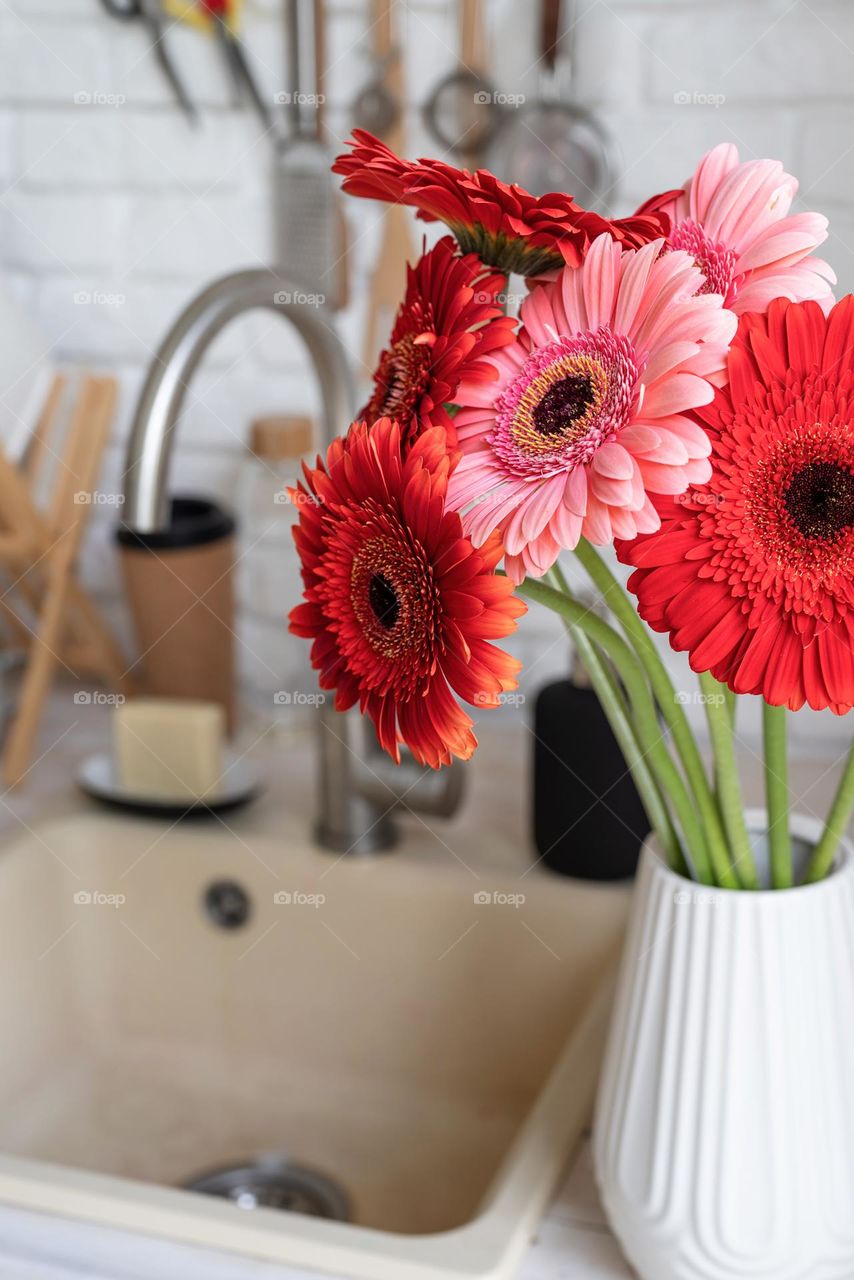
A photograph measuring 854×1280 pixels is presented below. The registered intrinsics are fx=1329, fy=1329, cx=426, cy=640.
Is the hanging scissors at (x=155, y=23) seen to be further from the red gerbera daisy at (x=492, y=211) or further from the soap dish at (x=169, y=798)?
the red gerbera daisy at (x=492, y=211)

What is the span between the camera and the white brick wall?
0.96m

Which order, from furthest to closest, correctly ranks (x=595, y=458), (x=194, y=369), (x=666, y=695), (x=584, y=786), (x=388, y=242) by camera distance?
(x=388, y=242) → (x=584, y=786) → (x=194, y=369) → (x=666, y=695) → (x=595, y=458)

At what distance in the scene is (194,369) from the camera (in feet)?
2.43

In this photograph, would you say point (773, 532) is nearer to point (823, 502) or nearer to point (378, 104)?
point (823, 502)

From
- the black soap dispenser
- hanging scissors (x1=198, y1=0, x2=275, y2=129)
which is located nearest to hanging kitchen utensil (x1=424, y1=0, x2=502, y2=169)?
hanging scissors (x1=198, y1=0, x2=275, y2=129)

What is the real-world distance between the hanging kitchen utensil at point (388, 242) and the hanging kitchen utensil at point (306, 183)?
1.4 inches

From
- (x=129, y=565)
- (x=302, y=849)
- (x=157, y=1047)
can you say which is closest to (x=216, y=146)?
(x=129, y=565)

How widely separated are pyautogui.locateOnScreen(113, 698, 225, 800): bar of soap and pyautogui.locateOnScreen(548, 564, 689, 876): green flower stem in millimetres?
495

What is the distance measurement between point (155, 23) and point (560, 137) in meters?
0.37

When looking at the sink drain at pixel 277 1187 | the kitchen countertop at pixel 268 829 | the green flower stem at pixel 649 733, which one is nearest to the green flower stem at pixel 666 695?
the green flower stem at pixel 649 733

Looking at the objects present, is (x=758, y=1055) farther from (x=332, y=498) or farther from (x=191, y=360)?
(x=191, y=360)

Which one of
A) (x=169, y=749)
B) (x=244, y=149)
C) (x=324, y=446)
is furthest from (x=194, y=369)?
(x=244, y=149)

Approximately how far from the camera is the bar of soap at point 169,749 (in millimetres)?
983

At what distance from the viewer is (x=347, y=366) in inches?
32.6
